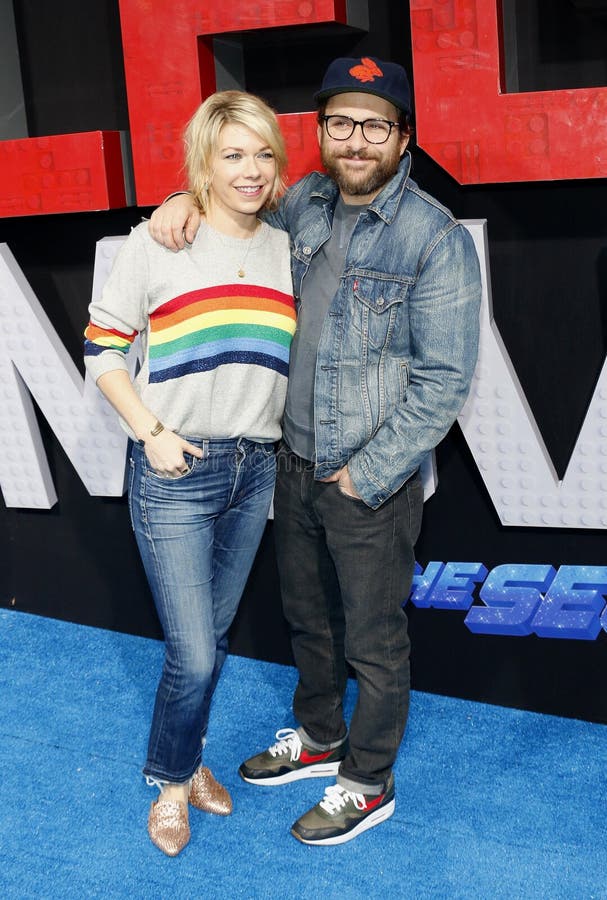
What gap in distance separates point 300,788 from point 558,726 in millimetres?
816

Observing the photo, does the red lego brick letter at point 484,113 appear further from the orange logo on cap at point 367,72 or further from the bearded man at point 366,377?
the orange logo on cap at point 367,72

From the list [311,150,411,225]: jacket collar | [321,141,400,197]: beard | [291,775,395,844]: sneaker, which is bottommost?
[291,775,395,844]: sneaker

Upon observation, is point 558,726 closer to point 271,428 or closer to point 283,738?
point 283,738

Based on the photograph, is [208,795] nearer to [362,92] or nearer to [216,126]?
[216,126]

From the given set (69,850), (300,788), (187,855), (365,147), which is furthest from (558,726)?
(365,147)

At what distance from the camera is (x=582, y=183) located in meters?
2.75

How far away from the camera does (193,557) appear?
8.16 feet

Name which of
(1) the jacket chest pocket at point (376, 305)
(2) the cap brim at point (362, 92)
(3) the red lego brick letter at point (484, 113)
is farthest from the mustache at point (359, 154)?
(3) the red lego brick letter at point (484, 113)

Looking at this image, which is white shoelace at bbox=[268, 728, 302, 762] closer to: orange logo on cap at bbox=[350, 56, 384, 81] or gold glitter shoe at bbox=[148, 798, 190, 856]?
gold glitter shoe at bbox=[148, 798, 190, 856]

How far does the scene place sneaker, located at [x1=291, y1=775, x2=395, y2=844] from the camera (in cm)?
267

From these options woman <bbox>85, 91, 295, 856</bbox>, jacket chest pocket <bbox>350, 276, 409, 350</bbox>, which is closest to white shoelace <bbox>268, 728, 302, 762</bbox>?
woman <bbox>85, 91, 295, 856</bbox>

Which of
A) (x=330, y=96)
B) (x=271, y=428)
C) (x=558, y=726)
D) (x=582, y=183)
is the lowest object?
(x=558, y=726)

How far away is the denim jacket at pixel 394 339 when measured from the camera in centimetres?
235

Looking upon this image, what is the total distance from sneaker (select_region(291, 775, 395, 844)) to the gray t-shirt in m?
0.91
